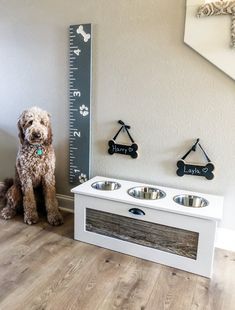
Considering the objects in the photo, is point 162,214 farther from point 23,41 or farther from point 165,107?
point 23,41

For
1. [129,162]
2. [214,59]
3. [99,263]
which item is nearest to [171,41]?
[214,59]

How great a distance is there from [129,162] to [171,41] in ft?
3.23

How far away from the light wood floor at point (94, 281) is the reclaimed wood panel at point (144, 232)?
126mm

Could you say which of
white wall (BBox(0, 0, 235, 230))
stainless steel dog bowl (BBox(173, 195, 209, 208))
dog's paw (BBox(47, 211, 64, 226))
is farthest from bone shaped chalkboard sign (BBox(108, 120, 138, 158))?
dog's paw (BBox(47, 211, 64, 226))

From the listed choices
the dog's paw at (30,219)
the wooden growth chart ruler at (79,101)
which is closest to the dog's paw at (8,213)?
the dog's paw at (30,219)

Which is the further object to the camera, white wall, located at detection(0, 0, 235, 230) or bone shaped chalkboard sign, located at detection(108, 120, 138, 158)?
bone shaped chalkboard sign, located at detection(108, 120, 138, 158)

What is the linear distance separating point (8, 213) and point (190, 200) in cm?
158

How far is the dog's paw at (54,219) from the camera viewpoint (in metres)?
2.36

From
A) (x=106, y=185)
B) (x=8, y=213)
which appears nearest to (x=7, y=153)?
(x=8, y=213)

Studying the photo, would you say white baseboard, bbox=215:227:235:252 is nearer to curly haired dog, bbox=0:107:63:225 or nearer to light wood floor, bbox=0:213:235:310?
light wood floor, bbox=0:213:235:310

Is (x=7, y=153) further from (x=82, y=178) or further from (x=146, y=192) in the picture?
(x=146, y=192)

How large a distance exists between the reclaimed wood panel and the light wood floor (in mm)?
126

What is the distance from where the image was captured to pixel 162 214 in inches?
72.1

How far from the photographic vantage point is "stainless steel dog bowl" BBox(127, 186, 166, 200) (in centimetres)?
212
